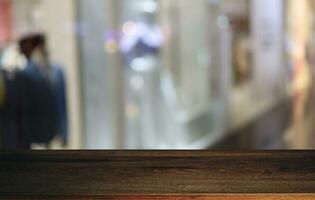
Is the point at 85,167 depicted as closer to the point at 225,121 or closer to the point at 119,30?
the point at 119,30

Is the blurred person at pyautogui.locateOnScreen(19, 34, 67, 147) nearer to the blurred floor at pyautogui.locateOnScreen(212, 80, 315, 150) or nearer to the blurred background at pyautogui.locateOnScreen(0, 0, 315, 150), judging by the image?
the blurred background at pyautogui.locateOnScreen(0, 0, 315, 150)

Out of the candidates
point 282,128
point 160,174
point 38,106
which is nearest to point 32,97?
point 38,106

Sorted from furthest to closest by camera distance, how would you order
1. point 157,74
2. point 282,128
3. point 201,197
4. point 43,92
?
point 282,128 < point 157,74 < point 43,92 < point 201,197

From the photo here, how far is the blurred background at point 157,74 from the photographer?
329cm

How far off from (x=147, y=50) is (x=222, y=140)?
120cm

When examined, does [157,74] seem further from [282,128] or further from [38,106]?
[38,106]

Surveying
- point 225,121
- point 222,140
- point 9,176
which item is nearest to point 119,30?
point 222,140

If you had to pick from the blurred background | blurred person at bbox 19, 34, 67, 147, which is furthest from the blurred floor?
blurred person at bbox 19, 34, 67, 147

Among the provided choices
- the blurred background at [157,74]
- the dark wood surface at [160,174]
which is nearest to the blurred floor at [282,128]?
the blurred background at [157,74]

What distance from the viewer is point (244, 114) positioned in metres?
5.89

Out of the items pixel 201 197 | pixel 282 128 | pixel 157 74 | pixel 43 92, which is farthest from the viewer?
pixel 282 128

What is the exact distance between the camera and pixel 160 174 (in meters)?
0.73

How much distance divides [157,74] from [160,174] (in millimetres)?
3886

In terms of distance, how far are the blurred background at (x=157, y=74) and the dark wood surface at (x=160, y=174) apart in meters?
2.05
